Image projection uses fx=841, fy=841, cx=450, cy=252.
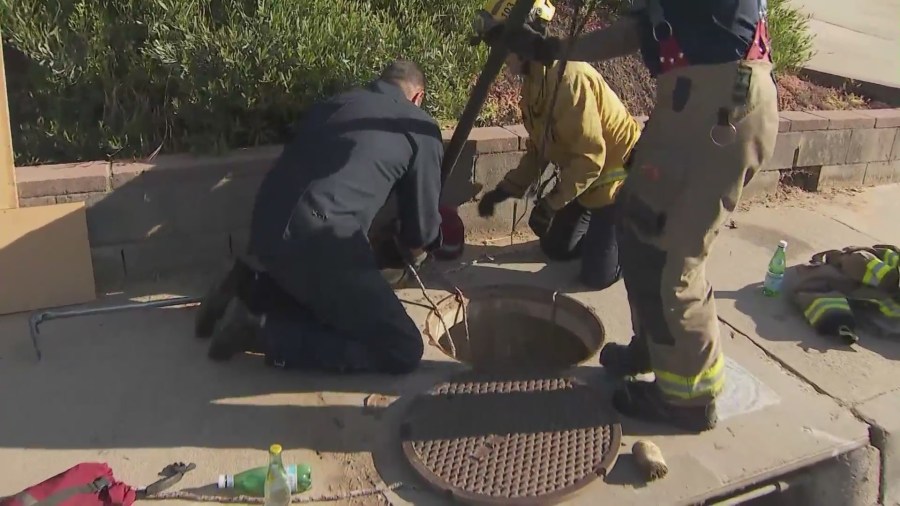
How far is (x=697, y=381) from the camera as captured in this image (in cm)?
303

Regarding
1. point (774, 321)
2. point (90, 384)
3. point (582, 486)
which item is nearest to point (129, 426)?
point (90, 384)

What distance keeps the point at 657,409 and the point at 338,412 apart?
3.92 feet

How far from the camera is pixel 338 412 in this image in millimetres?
3176

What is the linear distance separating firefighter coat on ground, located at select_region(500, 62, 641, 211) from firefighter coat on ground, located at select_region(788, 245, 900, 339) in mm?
1045

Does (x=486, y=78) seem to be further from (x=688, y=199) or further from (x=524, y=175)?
(x=688, y=199)

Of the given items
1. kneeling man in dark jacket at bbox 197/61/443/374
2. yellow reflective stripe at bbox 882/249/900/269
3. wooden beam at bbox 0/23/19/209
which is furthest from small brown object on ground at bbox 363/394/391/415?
yellow reflective stripe at bbox 882/249/900/269

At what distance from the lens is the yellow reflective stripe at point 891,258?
4.00 meters

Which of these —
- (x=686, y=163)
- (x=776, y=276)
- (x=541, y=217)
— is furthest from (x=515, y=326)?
(x=686, y=163)

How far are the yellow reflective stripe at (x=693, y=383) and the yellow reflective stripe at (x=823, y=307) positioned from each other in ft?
3.34

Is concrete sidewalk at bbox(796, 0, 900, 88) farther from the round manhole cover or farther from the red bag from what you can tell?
the red bag

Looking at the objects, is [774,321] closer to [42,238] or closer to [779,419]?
[779,419]

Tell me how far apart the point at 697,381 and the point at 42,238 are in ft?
9.43

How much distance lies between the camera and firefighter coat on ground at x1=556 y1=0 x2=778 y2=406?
2672 mm

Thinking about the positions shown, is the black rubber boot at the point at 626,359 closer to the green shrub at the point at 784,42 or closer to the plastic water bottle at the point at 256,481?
the plastic water bottle at the point at 256,481
